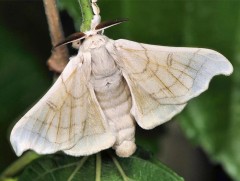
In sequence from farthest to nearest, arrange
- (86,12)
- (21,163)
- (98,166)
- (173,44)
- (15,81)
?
(15,81) < (173,44) < (21,163) < (98,166) < (86,12)

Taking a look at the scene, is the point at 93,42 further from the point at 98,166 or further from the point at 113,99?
the point at 98,166

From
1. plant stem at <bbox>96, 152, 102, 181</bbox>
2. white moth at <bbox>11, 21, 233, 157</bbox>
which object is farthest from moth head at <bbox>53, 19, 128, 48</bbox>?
plant stem at <bbox>96, 152, 102, 181</bbox>

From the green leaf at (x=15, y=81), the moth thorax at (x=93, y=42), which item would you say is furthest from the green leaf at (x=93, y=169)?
the green leaf at (x=15, y=81)

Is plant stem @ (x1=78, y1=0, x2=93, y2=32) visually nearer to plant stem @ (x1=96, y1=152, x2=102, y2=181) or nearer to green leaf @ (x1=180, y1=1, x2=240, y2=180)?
plant stem @ (x1=96, y1=152, x2=102, y2=181)

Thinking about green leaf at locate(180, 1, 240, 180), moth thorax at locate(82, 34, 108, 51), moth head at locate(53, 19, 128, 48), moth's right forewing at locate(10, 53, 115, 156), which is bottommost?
green leaf at locate(180, 1, 240, 180)

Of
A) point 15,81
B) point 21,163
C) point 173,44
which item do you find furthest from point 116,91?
point 15,81

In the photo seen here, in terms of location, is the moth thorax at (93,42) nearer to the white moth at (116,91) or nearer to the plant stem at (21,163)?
the white moth at (116,91)
